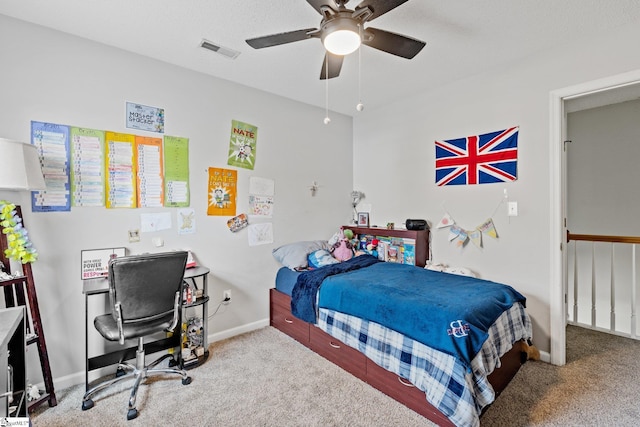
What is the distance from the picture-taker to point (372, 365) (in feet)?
6.91

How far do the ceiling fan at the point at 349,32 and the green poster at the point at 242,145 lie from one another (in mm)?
1295

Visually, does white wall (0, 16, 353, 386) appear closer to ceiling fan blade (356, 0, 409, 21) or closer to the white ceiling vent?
the white ceiling vent

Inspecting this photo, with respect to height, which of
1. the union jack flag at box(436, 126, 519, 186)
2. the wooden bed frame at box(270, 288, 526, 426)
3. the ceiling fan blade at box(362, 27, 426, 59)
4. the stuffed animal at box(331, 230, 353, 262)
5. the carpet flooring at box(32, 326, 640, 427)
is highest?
the ceiling fan blade at box(362, 27, 426, 59)

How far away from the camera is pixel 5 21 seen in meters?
1.95

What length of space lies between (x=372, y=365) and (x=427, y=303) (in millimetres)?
628

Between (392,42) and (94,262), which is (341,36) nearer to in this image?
(392,42)

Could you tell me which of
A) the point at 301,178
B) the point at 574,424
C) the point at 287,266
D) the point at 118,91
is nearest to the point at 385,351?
the point at 574,424

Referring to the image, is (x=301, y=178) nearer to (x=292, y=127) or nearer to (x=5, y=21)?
(x=292, y=127)

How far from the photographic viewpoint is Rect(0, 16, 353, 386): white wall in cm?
206

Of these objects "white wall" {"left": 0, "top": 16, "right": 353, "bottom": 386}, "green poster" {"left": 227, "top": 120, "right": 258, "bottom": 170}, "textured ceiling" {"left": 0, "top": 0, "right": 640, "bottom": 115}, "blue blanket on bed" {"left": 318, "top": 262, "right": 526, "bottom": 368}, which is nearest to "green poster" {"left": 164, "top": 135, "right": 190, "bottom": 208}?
"white wall" {"left": 0, "top": 16, "right": 353, "bottom": 386}

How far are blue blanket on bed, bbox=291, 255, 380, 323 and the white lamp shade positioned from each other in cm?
194

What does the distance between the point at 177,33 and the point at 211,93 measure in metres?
0.70

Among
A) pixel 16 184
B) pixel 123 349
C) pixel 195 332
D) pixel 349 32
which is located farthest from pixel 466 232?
pixel 16 184

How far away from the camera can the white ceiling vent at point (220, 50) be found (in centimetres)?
229
